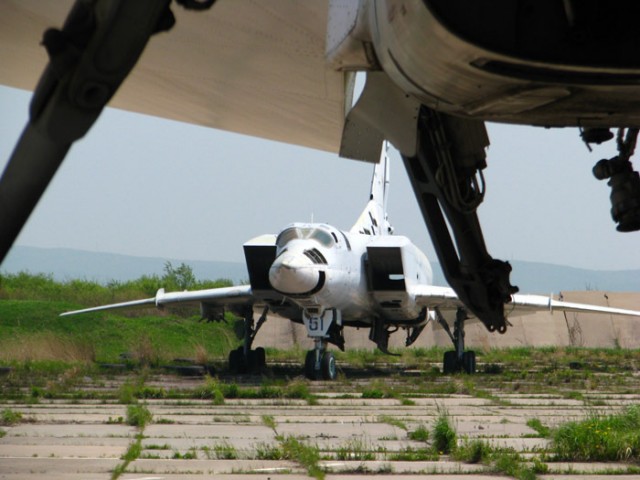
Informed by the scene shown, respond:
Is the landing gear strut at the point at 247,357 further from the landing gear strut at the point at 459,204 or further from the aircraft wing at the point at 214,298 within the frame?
the landing gear strut at the point at 459,204

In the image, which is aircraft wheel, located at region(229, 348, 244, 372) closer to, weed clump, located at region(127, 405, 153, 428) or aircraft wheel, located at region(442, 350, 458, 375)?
aircraft wheel, located at region(442, 350, 458, 375)

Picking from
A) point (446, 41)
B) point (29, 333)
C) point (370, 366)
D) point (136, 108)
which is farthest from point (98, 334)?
point (446, 41)

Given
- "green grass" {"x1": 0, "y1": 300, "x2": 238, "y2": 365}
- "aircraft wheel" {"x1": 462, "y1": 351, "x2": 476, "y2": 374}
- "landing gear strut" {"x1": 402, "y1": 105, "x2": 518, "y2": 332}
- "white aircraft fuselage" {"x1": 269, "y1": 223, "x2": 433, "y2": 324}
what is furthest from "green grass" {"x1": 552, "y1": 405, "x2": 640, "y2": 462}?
"green grass" {"x1": 0, "y1": 300, "x2": 238, "y2": 365}

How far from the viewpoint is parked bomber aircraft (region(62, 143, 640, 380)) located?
52.4 feet

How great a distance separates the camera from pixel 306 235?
1662 cm

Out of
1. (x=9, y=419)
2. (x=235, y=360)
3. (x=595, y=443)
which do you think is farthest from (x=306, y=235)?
(x=595, y=443)

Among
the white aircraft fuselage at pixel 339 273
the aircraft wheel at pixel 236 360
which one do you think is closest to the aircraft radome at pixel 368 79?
the white aircraft fuselage at pixel 339 273

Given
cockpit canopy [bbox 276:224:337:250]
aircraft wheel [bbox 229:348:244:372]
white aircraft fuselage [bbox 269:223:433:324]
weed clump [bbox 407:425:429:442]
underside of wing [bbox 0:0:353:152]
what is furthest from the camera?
aircraft wheel [bbox 229:348:244:372]

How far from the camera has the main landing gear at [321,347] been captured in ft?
53.1

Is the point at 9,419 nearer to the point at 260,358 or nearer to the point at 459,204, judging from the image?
the point at 459,204

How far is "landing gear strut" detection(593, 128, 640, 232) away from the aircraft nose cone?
38.5 feet

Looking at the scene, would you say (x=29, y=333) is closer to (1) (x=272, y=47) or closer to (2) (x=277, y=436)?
(2) (x=277, y=436)

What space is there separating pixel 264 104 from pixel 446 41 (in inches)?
65.8

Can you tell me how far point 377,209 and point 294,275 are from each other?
7.28m
